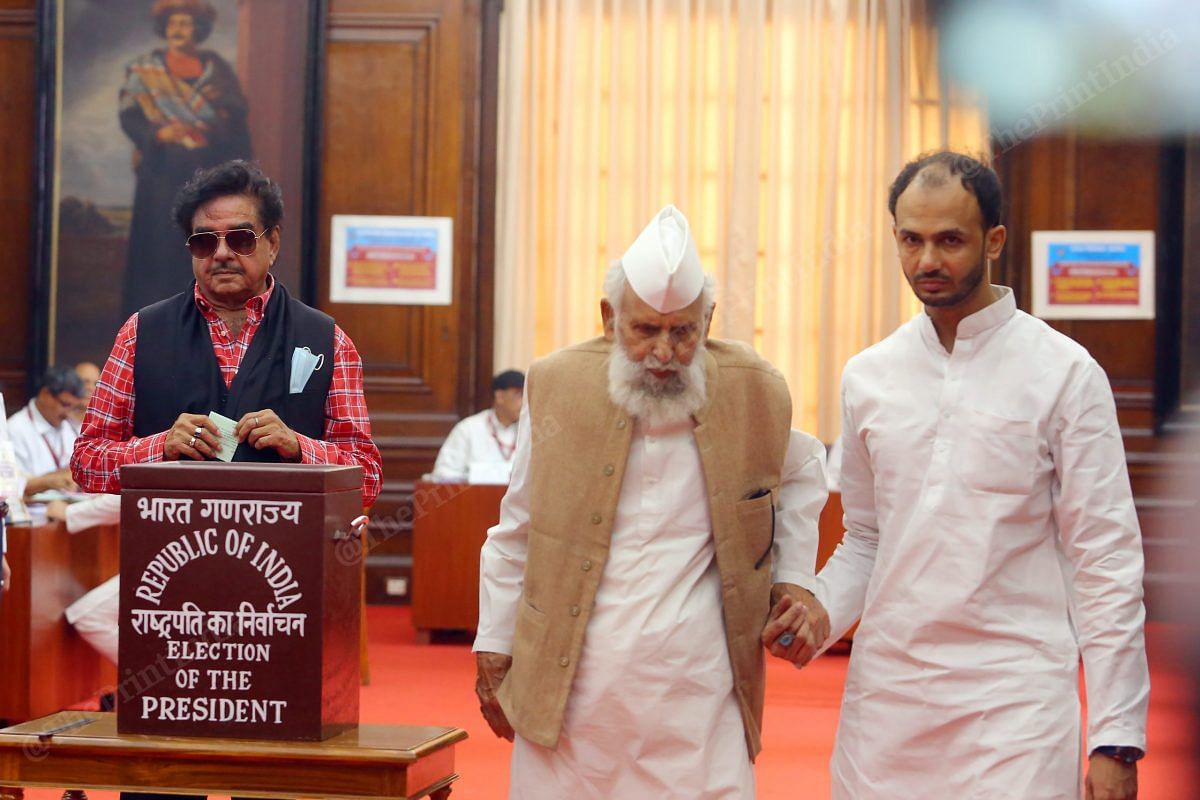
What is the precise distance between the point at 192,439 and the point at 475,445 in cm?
581

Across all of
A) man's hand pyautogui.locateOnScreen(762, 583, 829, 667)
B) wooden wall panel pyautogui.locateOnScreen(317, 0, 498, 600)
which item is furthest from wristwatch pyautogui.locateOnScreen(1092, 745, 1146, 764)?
wooden wall panel pyautogui.locateOnScreen(317, 0, 498, 600)

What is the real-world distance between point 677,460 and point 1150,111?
24.3 feet

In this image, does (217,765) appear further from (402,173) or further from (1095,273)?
(1095,273)

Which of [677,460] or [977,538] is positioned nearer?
[977,538]

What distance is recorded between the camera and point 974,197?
2.36 m

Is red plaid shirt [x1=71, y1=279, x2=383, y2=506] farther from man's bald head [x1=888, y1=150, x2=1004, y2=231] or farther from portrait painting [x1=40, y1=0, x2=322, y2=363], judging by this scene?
portrait painting [x1=40, y1=0, x2=322, y2=363]

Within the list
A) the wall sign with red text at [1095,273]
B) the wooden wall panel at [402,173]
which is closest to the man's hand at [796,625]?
the wooden wall panel at [402,173]

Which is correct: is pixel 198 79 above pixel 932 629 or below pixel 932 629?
above

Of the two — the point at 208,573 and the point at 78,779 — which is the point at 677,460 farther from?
the point at 78,779

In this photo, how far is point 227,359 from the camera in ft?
8.70

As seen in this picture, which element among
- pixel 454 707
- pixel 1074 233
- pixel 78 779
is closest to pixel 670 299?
pixel 78 779

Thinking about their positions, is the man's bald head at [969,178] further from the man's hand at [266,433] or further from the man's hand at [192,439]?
the man's hand at [192,439]

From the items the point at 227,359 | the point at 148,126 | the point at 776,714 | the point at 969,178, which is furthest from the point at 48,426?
the point at 969,178

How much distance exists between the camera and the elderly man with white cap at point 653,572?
2377 mm
